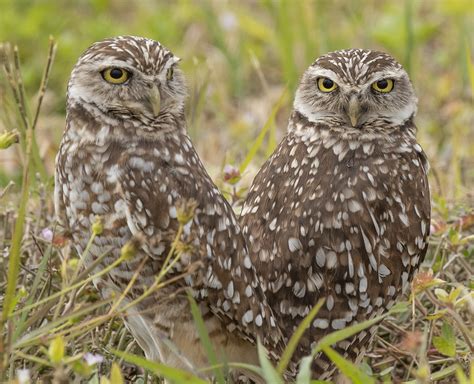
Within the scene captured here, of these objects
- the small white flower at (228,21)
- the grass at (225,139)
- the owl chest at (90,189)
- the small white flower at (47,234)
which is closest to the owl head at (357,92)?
the grass at (225,139)

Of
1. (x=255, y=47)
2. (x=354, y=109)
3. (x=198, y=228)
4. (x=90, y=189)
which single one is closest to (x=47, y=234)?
(x=90, y=189)

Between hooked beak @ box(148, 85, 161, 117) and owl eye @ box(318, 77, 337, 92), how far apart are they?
30.7 inches

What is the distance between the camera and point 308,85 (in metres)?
3.87

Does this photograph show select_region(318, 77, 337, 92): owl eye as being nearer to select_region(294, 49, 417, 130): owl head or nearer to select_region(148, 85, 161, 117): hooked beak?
select_region(294, 49, 417, 130): owl head

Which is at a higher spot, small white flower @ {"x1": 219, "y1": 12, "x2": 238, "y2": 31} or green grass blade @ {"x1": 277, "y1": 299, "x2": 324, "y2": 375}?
small white flower @ {"x1": 219, "y1": 12, "x2": 238, "y2": 31}

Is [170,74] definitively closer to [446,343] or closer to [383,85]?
[383,85]

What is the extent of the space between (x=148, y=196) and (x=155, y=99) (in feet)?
1.01

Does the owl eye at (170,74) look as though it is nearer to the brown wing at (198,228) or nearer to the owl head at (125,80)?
the owl head at (125,80)

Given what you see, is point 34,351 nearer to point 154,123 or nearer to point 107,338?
point 107,338

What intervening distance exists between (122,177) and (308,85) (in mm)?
953

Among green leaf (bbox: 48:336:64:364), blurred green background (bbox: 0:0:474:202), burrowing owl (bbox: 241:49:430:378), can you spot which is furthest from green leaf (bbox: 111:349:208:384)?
blurred green background (bbox: 0:0:474:202)

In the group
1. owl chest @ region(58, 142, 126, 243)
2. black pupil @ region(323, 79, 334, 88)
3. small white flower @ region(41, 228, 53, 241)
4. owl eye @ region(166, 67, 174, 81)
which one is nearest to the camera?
owl chest @ region(58, 142, 126, 243)

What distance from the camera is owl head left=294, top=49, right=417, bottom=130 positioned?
3.74 metres

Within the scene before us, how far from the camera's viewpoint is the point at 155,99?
3266 mm
